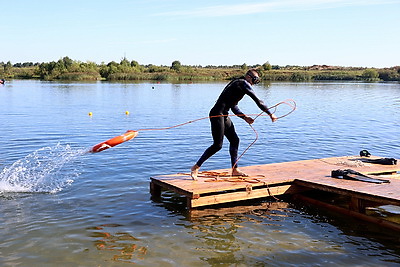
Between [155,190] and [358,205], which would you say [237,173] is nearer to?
[155,190]

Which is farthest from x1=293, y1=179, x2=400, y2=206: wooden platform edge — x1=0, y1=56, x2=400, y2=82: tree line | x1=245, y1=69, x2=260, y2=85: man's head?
x1=0, y1=56, x2=400, y2=82: tree line

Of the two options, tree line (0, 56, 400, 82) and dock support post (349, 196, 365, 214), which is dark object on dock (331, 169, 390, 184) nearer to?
dock support post (349, 196, 365, 214)

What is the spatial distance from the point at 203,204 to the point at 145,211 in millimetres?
1196

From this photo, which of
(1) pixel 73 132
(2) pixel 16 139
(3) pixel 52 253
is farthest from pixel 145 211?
(1) pixel 73 132

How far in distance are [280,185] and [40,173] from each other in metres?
6.44

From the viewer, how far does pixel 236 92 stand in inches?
376

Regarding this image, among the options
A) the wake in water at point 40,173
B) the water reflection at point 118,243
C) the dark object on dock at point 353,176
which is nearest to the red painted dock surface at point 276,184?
the dark object on dock at point 353,176

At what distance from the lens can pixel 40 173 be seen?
12422mm

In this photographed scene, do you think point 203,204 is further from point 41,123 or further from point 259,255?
point 41,123

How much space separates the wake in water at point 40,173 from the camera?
11.0 meters

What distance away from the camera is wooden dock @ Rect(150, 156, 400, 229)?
30.1 ft

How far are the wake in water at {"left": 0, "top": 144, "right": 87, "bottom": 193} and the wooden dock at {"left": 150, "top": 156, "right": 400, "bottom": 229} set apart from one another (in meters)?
2.44

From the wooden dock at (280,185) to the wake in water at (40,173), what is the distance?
96.2 inches

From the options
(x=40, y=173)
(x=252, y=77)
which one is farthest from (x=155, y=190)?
(x=40, y=173)
